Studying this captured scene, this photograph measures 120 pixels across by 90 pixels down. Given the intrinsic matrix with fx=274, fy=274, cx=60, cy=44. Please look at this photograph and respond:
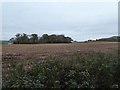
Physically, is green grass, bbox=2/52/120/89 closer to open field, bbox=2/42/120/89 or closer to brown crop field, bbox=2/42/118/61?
open field, bbox=2/42/120/89

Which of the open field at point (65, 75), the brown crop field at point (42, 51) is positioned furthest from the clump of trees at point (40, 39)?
the open field at point (65, 75)

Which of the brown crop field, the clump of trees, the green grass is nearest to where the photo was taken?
the green grass

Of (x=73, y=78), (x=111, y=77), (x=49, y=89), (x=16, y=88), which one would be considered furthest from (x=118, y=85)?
(x=16, y=88)

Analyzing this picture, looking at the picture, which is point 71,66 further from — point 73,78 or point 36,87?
point 36,87

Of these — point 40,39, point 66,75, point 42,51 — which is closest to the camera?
point 66,75

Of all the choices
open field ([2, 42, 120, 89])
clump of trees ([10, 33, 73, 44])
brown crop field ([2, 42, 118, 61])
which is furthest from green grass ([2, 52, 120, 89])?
clump of trees ([10, 33, 73, 44])

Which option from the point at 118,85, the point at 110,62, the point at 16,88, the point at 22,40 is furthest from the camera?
the point at 22,40

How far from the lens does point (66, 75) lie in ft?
25.4

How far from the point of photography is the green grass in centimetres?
709

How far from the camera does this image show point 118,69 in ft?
26.9

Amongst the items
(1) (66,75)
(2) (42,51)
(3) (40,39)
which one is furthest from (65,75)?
(3) (40,39)

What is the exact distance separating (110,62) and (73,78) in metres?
1.77

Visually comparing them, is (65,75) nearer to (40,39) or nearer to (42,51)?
(42,51)

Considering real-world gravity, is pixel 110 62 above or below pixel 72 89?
above
